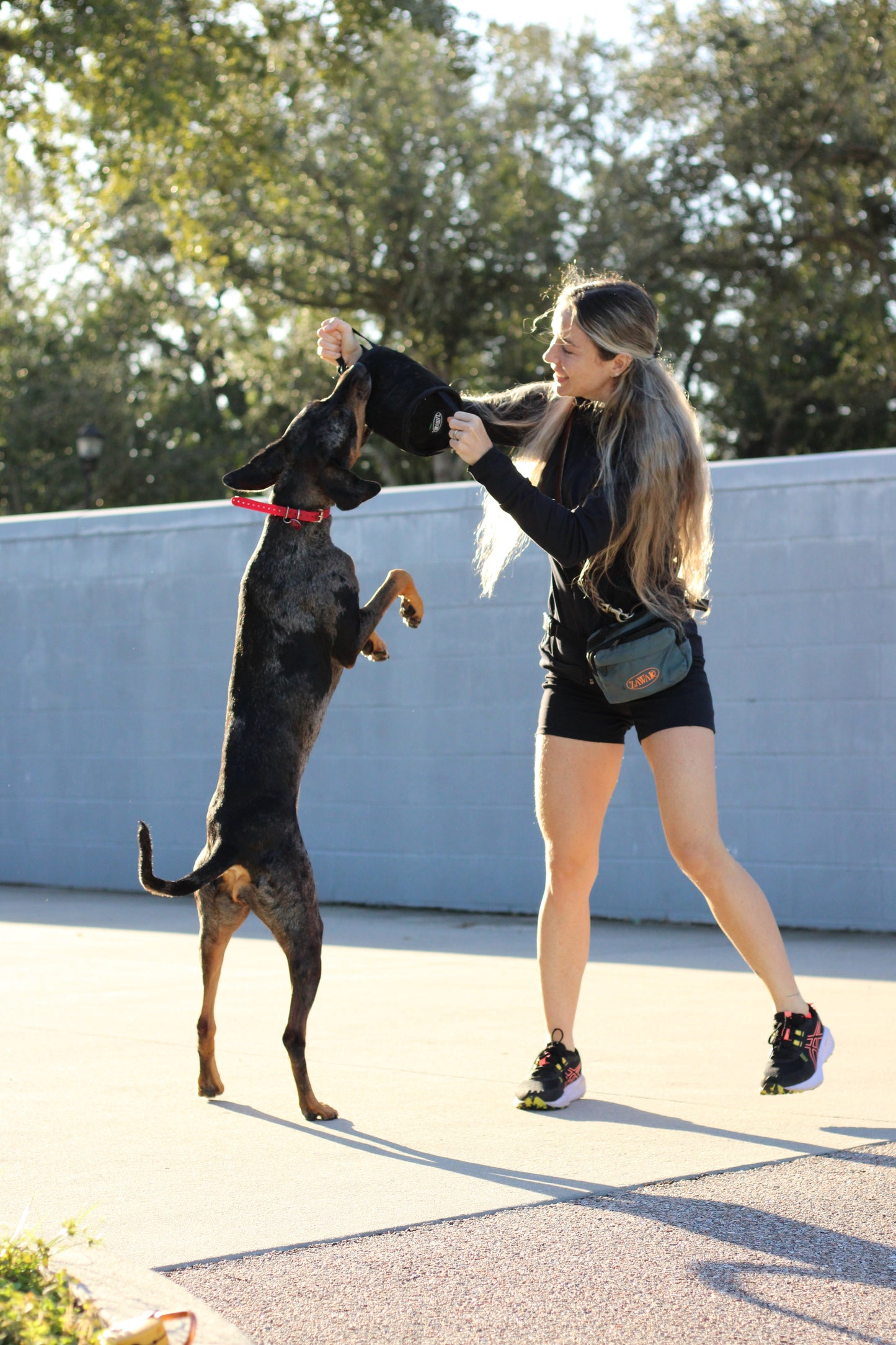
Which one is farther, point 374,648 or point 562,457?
point 374,648

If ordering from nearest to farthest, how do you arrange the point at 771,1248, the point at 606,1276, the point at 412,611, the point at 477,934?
the point at 606,1276, the point at 771,1248, the point at 412,611, the point at 477,934

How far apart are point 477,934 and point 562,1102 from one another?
3816 millimetres

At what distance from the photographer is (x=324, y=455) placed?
430 centimetres

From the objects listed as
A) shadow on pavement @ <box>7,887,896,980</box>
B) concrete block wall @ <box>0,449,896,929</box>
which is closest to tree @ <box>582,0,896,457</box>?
concrete block wall @ <box>0,449,896,929</box>

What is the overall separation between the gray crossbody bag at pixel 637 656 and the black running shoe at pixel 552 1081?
3.36ft

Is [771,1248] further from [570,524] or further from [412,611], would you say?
[412,611]

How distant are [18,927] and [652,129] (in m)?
17.0

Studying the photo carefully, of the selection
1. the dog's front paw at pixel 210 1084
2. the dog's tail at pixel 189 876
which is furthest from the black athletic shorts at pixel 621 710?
the dog's front paw at pixel 210 1084

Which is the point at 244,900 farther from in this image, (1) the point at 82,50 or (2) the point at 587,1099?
(1) the point at 82,50

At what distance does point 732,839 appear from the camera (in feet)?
26.6

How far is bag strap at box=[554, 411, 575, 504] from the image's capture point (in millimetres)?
4227

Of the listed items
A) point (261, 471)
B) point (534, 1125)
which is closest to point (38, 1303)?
point (534, 1125)

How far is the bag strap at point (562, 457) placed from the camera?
4.23m

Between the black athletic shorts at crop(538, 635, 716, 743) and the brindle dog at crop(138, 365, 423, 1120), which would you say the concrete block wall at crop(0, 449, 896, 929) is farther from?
the brindle dog at crop(138, 365, 423, 1120)
